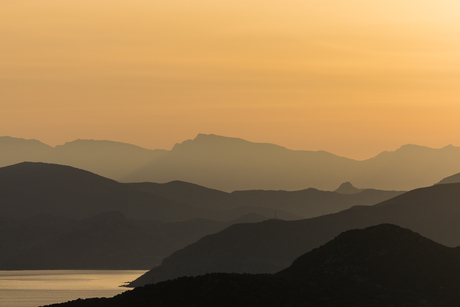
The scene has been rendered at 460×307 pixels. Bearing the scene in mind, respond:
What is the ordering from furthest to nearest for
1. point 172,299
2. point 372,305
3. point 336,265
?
point 336,265 → point 172,299 → point 372,305

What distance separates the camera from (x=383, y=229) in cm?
13012

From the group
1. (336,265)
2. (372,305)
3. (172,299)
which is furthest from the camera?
(336,265)

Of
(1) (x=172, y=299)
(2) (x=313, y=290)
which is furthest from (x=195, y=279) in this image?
(2) (x=313, y=290)

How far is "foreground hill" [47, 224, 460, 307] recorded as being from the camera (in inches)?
4387

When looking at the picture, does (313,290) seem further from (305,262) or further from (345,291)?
(305,262)

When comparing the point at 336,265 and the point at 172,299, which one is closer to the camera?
the point at 172,299

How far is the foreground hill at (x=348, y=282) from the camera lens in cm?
11144

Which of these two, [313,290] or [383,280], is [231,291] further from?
[383,280]

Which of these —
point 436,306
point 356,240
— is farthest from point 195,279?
point 436,306

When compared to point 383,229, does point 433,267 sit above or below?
below

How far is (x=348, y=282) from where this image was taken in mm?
116562

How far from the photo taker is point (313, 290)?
115 meters

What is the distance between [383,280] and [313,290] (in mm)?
11240

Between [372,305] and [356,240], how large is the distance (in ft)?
71.5
